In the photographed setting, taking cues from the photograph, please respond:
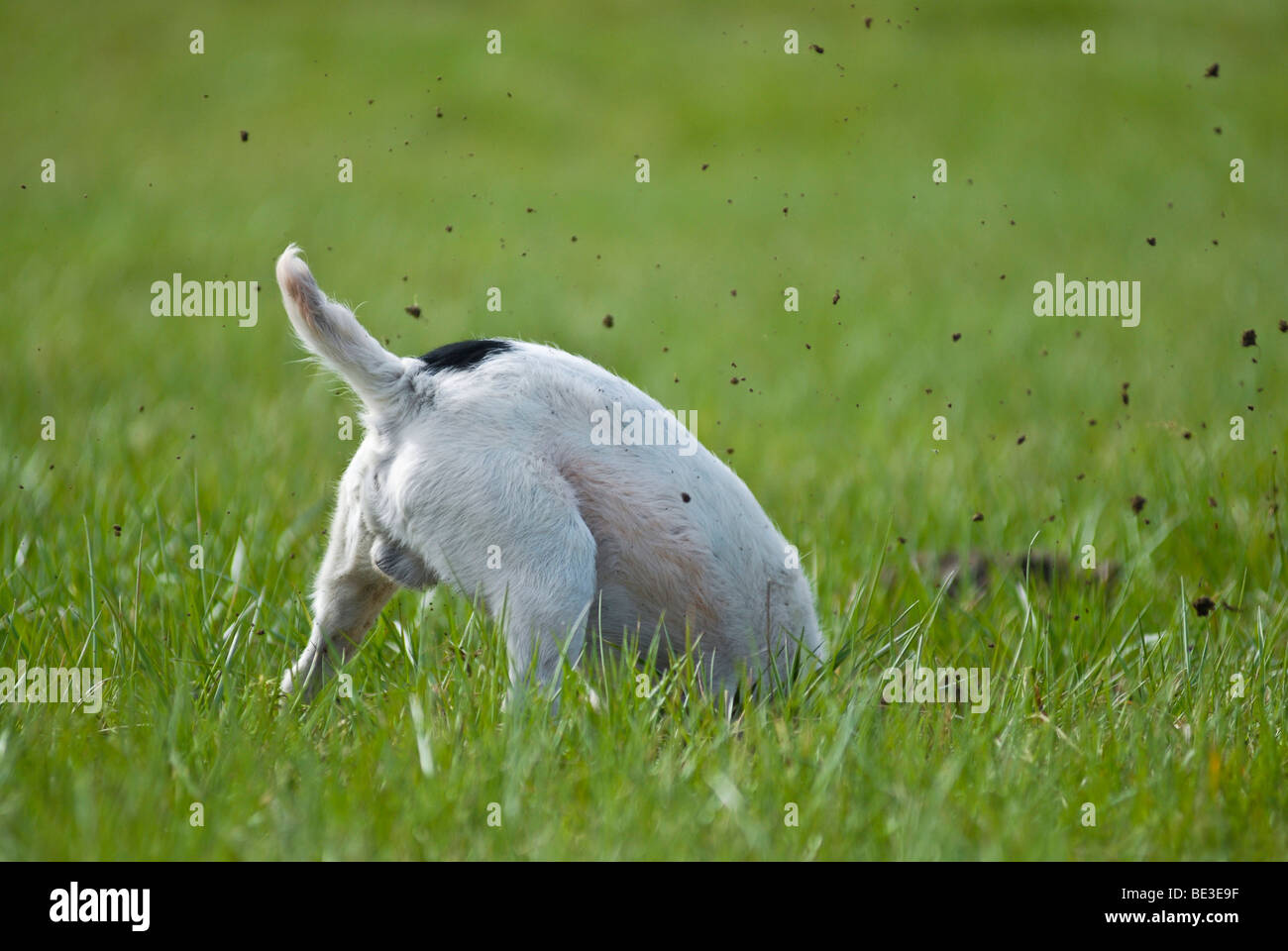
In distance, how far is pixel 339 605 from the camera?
3.42m

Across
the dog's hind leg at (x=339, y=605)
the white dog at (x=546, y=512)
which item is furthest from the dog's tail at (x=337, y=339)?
the dog's hind leg at (x=339, y=605)

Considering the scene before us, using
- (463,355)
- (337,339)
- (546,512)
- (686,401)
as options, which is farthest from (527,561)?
(686,401)

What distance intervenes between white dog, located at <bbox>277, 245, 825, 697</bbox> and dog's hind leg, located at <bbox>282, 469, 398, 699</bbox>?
15 mm

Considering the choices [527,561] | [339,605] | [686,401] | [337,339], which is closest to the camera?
[527,561]

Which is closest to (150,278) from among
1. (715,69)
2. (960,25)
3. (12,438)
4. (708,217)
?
(12,438)

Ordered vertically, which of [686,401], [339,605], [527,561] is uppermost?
[686,401]

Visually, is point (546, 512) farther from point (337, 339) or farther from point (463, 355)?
point (337, 339)

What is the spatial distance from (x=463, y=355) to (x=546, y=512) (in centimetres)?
56

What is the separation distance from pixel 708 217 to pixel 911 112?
21.8 ft

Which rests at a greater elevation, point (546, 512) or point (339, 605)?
point (546, 512)

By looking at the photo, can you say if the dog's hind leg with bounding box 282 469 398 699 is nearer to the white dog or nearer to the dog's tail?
the white dog

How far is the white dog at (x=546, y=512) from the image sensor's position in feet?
9.44

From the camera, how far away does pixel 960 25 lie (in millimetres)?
23328

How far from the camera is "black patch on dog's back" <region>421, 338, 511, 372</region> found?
315 cm
